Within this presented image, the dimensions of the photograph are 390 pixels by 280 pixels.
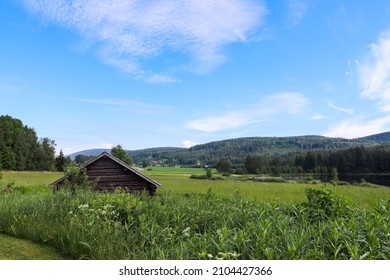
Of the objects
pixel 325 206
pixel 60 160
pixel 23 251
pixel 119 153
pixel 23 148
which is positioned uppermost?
pixel 23 148

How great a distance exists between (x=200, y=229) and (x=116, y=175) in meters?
14.3

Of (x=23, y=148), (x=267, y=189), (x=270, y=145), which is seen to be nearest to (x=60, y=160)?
(x=23, y=148)

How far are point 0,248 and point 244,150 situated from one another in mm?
90179

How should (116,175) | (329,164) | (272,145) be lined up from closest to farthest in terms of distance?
(116,175) < (329,164) < (272,145)

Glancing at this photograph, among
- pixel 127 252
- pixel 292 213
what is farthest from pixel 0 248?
pixel 292 213

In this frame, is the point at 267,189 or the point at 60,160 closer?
the point at 267,189

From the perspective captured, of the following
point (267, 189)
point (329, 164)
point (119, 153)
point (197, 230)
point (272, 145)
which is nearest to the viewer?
point (197, 230)

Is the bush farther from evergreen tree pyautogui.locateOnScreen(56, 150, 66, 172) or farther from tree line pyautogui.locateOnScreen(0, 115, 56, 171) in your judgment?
evergreen tree pyautogui.locateOnScreen(56, 150, 66, 172)

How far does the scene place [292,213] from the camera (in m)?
6.66

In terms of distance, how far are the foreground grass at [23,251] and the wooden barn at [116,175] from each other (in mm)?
13494

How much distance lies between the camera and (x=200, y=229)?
5832 millimetres

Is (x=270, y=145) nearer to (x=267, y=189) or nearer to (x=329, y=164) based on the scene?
(x=329, y=164)

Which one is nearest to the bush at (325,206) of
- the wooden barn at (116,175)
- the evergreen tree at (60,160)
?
the wooden barn at (116,175)

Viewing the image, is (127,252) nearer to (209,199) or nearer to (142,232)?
(142,232)
